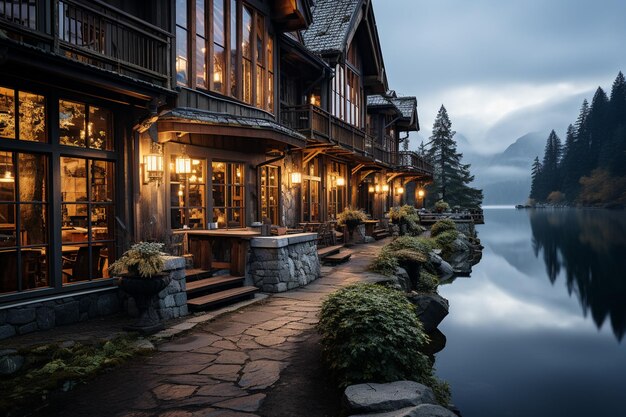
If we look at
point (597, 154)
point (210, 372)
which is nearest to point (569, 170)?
point (597, 154)

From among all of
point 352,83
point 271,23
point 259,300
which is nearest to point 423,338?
point 259,300

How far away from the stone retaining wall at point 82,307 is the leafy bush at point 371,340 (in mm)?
3244

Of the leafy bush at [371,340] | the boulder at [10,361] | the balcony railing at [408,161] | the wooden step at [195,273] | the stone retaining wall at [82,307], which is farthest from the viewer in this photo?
the balcony railing at [408,161]

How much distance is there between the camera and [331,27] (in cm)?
1994

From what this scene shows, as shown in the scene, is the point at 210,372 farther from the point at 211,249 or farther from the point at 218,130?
the point at 218,130

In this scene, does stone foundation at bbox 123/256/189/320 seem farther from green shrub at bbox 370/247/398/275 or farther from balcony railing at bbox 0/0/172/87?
green shrub at bbox 370/247/398/275

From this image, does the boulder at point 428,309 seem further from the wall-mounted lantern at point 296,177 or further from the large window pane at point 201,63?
the large window pane at point 201,63

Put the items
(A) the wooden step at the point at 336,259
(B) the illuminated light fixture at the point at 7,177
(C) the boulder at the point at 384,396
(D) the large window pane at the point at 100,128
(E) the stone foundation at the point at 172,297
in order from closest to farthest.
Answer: (C) the boulder at the point at 384,396, (B) the illuminated light fixture at the point at 7,177, (E) the stone foundation at the point at 172,297, (D) the large window pane at the point at 100,128, (A) the wooden step at the point at 336,259

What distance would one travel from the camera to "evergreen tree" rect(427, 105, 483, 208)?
56.1 m

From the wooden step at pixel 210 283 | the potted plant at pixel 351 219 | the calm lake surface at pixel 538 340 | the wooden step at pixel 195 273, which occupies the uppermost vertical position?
the potted plant at pixel 351 219

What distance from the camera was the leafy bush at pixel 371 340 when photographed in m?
4.96

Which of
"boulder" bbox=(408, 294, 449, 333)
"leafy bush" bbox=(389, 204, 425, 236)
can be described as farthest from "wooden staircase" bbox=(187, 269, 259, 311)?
"leafy bush" bbox=(389, 204, 425, 236)

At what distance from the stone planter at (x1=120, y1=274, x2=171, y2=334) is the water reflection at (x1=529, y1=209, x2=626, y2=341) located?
15379mm

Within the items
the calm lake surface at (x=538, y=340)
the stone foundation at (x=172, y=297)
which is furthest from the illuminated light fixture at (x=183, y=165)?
the calm lake surface at (x=538, y=340)
